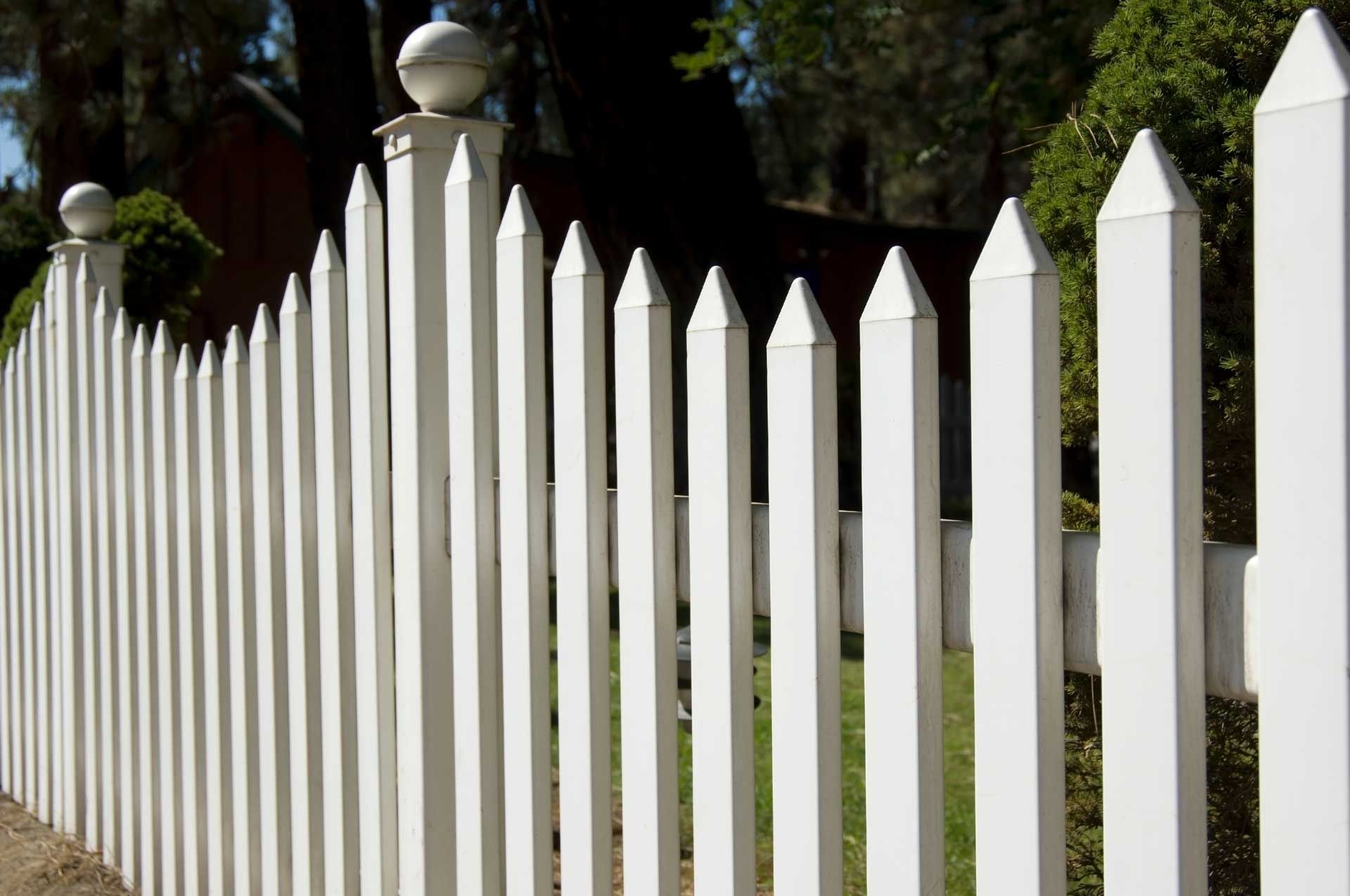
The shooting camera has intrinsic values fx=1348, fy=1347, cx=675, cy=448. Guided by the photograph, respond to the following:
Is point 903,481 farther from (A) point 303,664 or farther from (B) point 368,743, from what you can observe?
(A) point 303,664

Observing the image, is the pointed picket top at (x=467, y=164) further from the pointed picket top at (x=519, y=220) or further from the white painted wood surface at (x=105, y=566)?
the white painted wood surface at (x=105, y=566)

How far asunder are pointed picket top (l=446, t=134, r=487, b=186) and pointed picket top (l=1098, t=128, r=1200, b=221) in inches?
52.2

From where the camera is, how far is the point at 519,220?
90.7 inches

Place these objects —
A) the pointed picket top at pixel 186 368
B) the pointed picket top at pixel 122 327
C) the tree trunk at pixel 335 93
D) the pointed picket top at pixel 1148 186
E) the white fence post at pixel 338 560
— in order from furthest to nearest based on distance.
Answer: the tree trunk at pixel 335 93 → the pointed picket top at pixel 122 327 → the pointed picket top at pixel 186 368 → the white fence post at pixel 338 560 → the pointed picket top at pixel 1148 186

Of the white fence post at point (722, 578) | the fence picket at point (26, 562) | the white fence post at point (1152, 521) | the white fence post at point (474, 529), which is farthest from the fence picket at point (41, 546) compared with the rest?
the white fence post at point (1152, 521)

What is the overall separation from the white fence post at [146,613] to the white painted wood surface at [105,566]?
0.21 metres

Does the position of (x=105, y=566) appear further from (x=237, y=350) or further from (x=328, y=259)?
(x=328, y=259)

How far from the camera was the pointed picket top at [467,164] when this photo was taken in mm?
2434

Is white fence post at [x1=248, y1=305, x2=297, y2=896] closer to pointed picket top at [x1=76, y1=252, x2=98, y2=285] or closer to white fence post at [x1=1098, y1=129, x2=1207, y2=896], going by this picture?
pointed picket top at [x1=76, y1=252, x2=98, y2=285]

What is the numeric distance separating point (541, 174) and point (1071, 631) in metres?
18.7

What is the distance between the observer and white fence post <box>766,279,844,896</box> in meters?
1.75

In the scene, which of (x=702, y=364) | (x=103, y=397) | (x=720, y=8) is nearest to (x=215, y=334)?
(x=720, y=8)

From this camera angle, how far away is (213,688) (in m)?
3.36

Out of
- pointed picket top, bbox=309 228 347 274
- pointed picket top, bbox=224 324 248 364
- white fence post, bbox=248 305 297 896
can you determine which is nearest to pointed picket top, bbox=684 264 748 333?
pointed picket top, bbox=309 228 347 274
